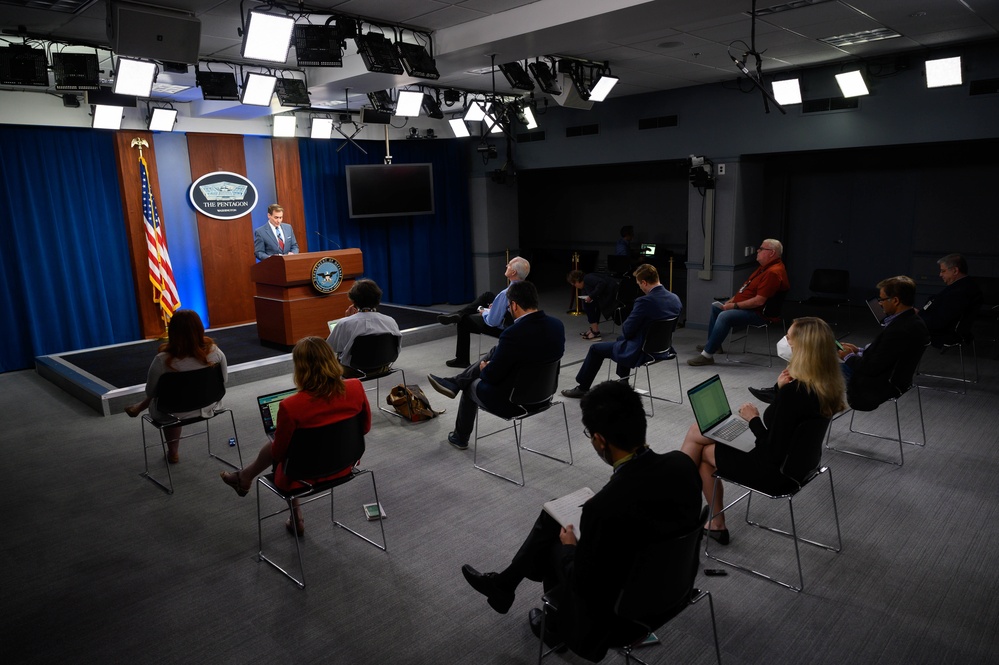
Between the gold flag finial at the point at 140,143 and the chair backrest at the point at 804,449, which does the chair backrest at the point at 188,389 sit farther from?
the gold flag finial at the point at 140,143

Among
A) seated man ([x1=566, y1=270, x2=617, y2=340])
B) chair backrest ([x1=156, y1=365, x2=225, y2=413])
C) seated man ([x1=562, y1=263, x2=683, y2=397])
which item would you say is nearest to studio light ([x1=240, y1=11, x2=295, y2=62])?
chair backrest ([x1=156, y1=365, x2=225, y2=413])

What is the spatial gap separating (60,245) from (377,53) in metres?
5.18

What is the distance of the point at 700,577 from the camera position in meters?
3.22

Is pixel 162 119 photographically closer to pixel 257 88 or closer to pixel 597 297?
pixel 257 88

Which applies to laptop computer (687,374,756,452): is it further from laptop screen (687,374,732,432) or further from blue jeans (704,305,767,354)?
blue jeans (704,305,767,354)

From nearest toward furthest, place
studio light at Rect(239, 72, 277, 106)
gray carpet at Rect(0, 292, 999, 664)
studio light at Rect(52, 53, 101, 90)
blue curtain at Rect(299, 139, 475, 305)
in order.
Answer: gray carpet at Rect(0, 292, 999, 664)
studio light at Rect(52, 53, 101, 90)
studio light at Rect(239, 72, 277, 106)
blue curtain at Rect(299, 139, 475, 305)

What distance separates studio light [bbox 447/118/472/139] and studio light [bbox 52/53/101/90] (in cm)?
553

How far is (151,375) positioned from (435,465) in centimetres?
197

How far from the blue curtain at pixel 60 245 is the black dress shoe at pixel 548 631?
765cm

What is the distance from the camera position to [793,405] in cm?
296

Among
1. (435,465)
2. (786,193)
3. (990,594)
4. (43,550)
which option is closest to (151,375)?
(43,550)

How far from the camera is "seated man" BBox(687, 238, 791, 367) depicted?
6.84 m

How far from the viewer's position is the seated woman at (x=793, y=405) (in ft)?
9.75

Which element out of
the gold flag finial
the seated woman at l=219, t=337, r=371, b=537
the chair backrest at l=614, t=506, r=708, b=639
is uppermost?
the gold flag finial
